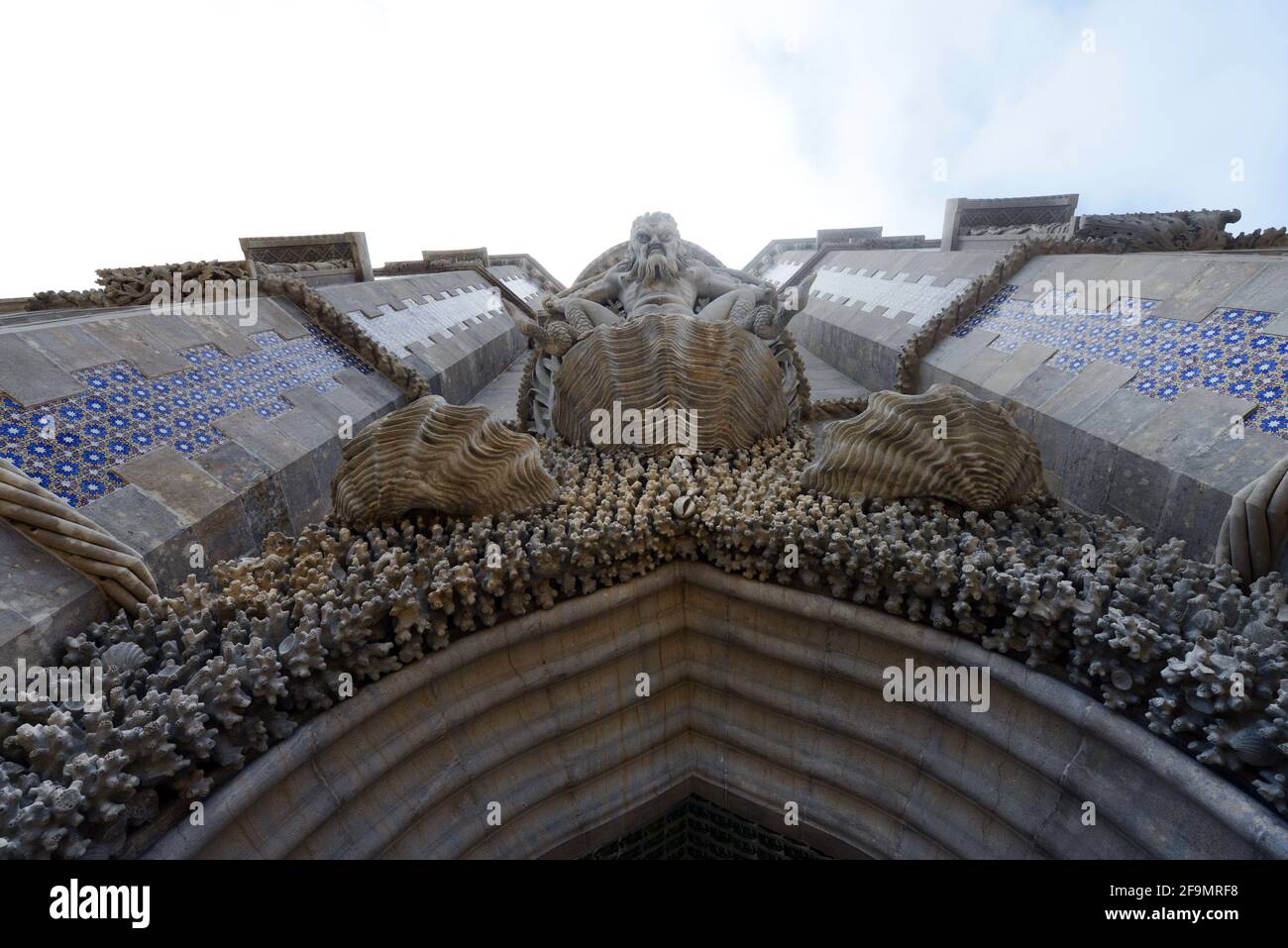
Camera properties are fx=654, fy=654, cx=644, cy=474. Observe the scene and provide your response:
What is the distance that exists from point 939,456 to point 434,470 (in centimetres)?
352

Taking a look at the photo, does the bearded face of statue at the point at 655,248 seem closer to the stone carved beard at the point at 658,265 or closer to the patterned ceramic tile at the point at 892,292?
the stone carved beard at the point at 658,265

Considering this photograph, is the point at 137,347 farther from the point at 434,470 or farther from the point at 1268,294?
the point at 1268,294

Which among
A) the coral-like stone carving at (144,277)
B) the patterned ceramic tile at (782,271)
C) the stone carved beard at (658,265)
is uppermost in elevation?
the patterned ceramic tile at (782,271)

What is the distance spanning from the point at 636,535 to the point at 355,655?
1888 millimetres

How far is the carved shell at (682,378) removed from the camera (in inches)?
240

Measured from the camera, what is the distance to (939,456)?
4.54m

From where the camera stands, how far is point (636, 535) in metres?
4.54

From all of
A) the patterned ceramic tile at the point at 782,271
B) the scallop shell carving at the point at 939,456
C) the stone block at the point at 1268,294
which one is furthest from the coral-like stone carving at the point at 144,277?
the patterned ceramic tile at the point at 782,271

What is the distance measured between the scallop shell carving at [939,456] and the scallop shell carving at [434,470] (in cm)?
232

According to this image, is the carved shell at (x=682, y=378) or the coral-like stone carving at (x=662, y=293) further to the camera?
the coral-like stone carving at (x=662, y=293)

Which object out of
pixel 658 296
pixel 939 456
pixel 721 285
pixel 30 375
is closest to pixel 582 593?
pixel 939 456
